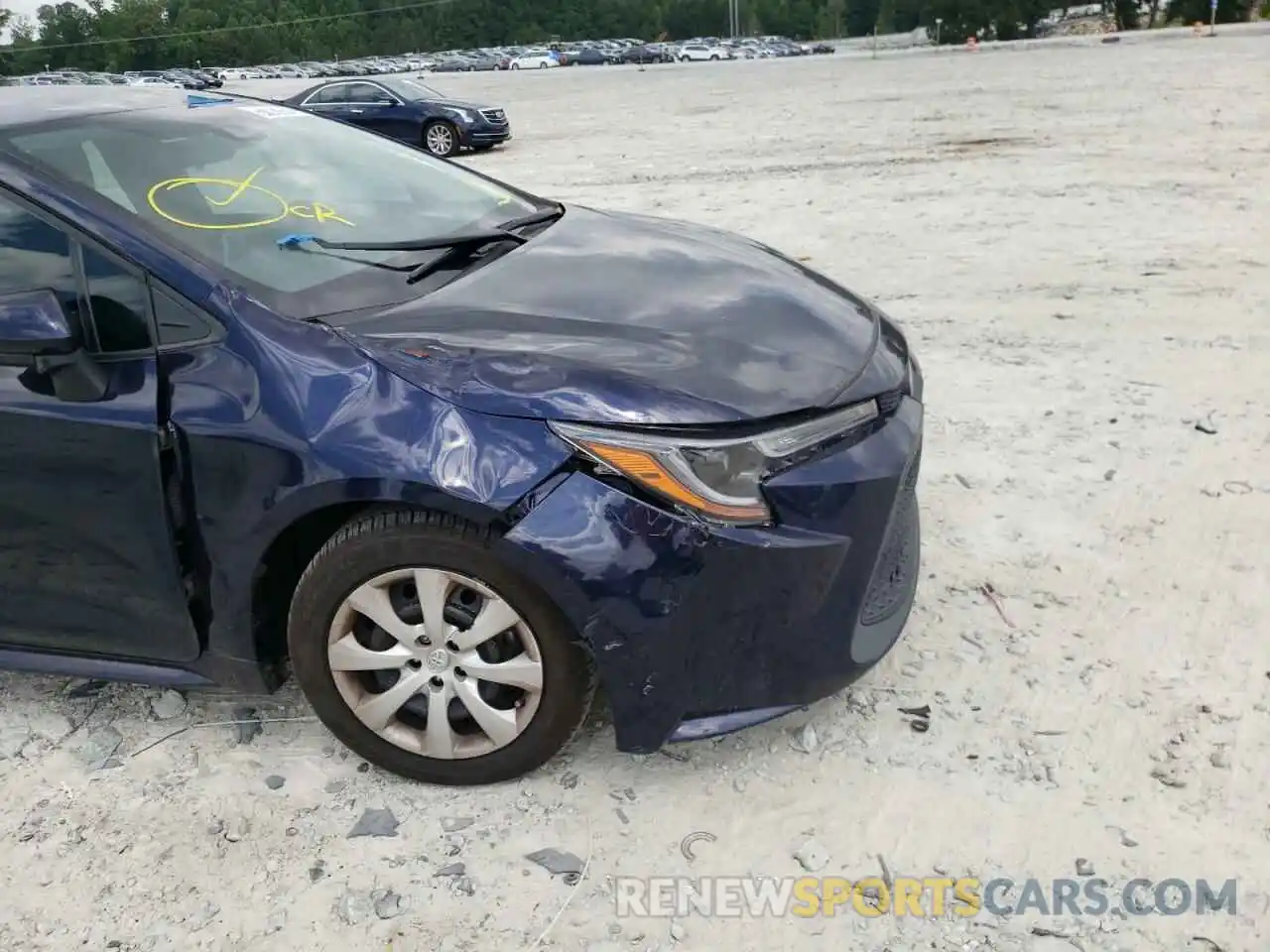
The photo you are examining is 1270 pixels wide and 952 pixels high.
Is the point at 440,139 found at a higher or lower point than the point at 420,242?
lower

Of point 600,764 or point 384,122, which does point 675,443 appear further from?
point 384,122

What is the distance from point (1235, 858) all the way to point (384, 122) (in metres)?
17.2

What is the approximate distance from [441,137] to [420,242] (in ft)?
47.9

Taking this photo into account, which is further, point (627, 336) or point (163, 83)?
point (163, 83)

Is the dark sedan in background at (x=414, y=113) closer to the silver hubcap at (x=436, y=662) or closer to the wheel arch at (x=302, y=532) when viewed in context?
the wheel arch at (x=302, y=532)

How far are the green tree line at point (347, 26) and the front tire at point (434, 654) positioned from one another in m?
95.2

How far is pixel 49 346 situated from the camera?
2424 mm

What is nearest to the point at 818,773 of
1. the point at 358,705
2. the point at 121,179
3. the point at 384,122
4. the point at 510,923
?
the point at 510,923

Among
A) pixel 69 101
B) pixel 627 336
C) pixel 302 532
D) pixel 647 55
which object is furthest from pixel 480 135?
pixel 647 55

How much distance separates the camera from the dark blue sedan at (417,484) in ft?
7.68

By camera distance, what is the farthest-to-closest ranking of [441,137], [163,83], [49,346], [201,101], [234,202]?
[441,137]
[163,83]
[201,101]
[234,202]
[49,346]

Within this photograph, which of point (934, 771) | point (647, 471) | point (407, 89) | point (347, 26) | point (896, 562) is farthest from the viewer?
point (347, 26)

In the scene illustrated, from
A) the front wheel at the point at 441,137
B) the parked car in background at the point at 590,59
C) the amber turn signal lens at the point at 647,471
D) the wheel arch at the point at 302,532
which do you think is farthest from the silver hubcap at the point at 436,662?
the parked car in background at the point at 590,59

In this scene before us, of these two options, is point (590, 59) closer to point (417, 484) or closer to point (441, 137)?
point (441, 137)
